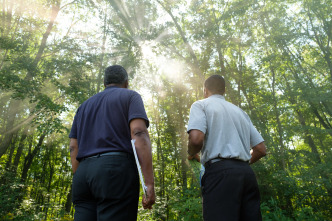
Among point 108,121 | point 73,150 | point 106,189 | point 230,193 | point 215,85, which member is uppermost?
point 215,85

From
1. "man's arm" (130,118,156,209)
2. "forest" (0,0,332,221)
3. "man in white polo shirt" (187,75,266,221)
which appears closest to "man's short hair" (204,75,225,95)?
"man in white polo shirt" (187,75,266,221)

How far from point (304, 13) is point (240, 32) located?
4091 millimetres

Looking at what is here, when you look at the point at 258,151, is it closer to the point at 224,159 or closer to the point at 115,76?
the point at 224,159

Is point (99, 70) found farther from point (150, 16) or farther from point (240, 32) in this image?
point (240, 32)

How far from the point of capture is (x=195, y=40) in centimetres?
1440

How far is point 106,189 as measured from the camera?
169 centimetres

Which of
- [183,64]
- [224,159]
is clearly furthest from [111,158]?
[183,64]

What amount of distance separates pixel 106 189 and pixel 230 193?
1.00m

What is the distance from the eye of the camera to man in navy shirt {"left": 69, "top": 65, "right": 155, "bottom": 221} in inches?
67.2

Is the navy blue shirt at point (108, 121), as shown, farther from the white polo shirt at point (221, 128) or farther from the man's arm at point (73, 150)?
the white polo shirt at point (221, 128)

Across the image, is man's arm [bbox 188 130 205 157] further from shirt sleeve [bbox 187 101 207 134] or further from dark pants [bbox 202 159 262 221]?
dark pants [bbox 202 159 262 221]

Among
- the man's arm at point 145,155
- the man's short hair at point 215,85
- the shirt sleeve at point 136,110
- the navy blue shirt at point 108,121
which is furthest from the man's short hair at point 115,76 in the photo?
the man's short hair at point 215,85

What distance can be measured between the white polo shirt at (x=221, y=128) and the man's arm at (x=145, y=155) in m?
0.54

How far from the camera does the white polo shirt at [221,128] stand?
2.22 meters
